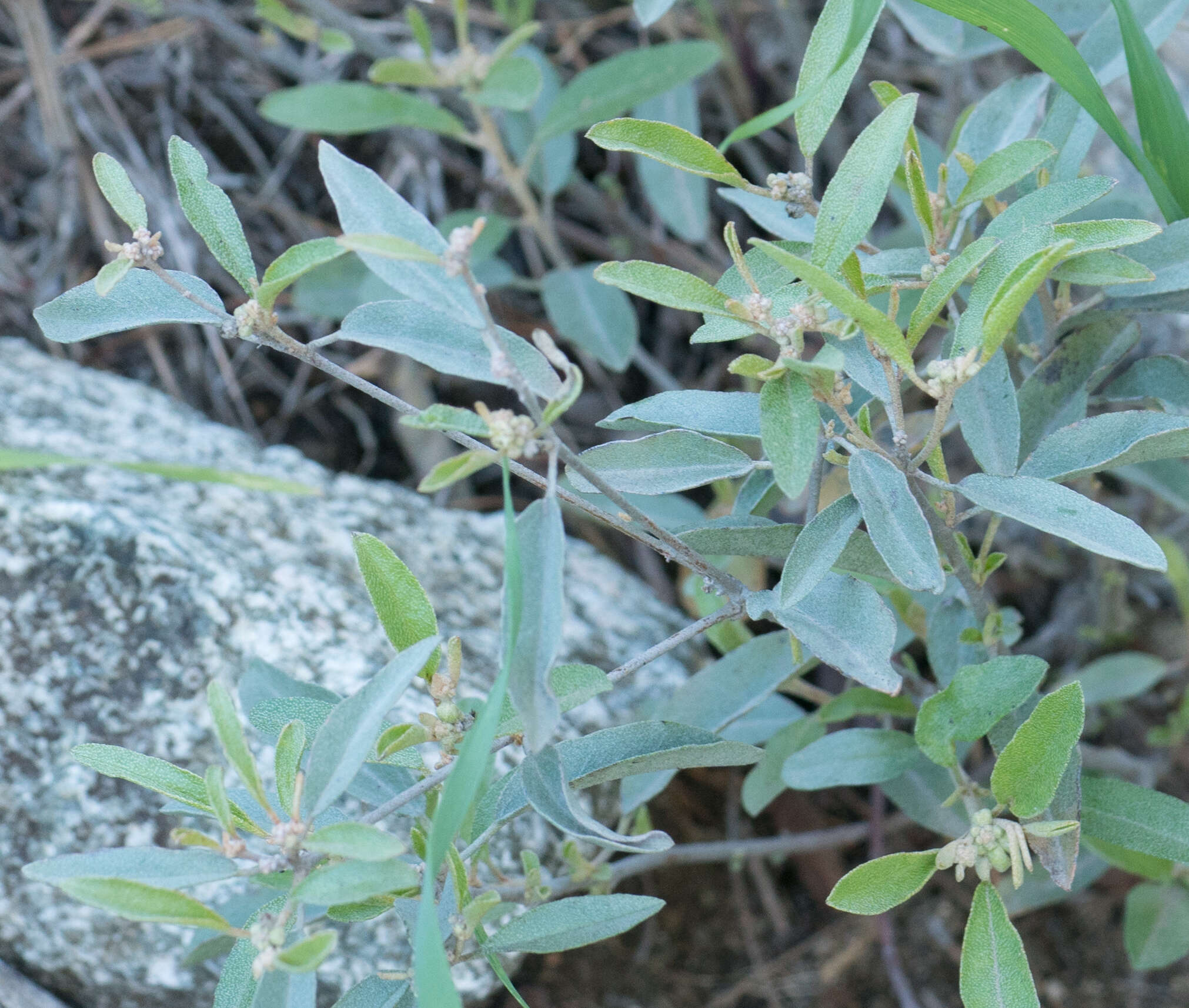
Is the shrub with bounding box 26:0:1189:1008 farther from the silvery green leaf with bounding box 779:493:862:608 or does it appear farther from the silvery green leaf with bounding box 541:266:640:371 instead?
the silvery green leaf with bounding box 541:266:640:371

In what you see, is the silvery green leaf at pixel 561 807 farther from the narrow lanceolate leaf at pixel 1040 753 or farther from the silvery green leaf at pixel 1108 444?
the silvery green leaf at pixel 1108 444

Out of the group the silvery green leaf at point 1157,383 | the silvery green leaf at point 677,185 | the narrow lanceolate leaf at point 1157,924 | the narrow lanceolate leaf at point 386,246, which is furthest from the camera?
the silvery green leaf at point 677,185

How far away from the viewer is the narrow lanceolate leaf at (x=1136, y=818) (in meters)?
0.87

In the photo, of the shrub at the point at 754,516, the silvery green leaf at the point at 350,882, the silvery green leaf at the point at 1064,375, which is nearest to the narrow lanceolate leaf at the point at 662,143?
the shrub at the point at 754,516

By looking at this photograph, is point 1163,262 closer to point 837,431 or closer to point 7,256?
point 837,431

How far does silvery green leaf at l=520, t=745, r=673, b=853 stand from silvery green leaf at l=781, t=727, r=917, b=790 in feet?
0.90

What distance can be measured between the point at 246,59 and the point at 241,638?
1.14 m

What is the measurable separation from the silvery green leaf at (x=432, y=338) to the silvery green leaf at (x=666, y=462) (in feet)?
0.37

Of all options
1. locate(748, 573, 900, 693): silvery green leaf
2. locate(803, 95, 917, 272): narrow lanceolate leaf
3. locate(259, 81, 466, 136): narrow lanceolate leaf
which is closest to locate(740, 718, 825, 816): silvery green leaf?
locate(748, 573, 900, 693): silvery green leaf

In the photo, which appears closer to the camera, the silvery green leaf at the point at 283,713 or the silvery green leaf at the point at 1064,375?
the silvery green leaf at the point at 283,713

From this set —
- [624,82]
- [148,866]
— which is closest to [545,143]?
[624,82]

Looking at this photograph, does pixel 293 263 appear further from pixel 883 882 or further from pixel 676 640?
pixel 883 882

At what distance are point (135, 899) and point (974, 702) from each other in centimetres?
58

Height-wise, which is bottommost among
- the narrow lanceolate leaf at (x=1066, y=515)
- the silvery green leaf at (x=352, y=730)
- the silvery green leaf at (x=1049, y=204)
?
the silvery green leaf at (x=352, y=730)
